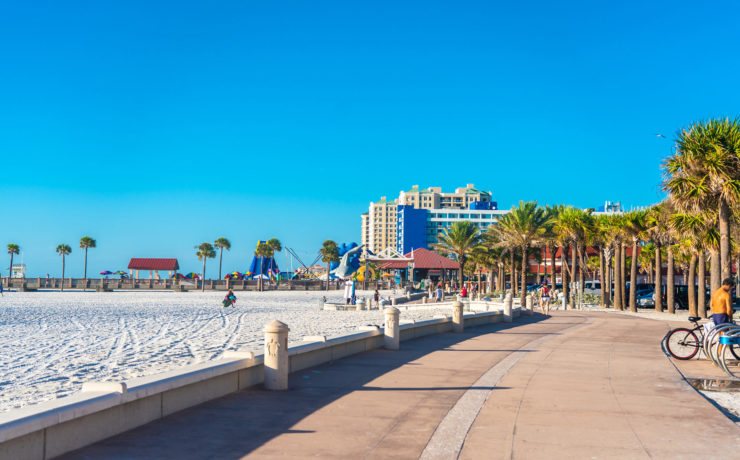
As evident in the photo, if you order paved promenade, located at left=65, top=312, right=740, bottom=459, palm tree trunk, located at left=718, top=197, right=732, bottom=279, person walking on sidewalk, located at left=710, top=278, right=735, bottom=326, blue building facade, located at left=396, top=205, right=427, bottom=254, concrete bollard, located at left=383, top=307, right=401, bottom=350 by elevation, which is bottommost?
paved promenade, located at left=65, top=312, right=740, bottom=459

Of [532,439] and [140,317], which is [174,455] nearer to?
[532,439]

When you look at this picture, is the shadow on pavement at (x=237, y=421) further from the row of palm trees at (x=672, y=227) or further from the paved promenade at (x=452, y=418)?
the row of palm trees at (x=672, y=227)

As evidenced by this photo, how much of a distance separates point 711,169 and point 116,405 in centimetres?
1929

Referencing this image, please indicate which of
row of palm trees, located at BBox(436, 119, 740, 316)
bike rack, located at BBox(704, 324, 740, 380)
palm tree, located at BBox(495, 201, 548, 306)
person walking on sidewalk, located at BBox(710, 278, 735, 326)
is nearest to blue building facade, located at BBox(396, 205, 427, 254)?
row of palm trees, located at BBox(436, 119, 740, 316)

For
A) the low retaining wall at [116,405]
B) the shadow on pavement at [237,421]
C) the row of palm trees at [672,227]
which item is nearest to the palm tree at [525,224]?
the row of palm trees at [672,227]

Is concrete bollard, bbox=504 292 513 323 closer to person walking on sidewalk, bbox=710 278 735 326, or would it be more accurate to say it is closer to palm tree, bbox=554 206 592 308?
person walking on sidewalk, bbox=710 278 735 326

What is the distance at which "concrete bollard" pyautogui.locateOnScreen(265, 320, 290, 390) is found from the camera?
30.0ft

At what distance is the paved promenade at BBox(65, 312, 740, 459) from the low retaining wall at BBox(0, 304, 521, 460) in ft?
0.50

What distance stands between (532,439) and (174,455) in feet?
11.4

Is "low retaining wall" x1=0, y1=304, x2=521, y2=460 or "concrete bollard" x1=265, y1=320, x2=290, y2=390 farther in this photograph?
"concrete bollard" x1=265, y1=320, x2=290, y2=390

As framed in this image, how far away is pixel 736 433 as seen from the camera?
6.95 metres

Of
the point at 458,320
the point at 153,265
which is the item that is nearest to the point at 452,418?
the point at 458,320

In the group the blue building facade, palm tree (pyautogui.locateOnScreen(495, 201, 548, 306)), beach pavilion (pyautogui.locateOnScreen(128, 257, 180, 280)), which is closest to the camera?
palm tree (pyautogui.locateOnScreen(495, 201, 548, 306))

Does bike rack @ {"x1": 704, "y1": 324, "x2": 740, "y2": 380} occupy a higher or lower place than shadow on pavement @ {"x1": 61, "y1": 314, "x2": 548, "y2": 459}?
higher
